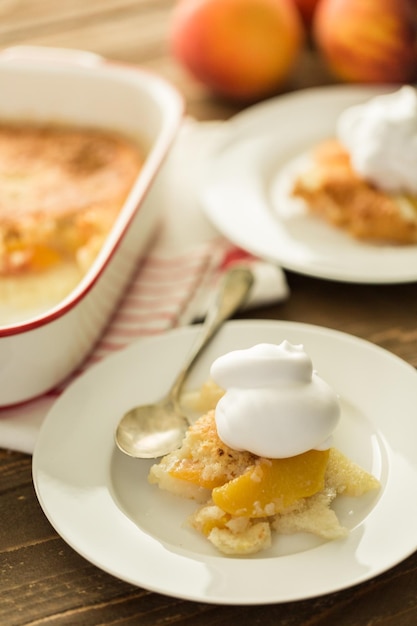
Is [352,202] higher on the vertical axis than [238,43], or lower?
lower

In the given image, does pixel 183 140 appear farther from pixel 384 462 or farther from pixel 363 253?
pixel 384 462

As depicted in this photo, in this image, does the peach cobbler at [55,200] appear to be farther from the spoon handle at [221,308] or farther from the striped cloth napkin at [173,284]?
the spoon handle at [221,308]

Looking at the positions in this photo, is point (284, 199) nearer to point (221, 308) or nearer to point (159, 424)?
point (221, 308)

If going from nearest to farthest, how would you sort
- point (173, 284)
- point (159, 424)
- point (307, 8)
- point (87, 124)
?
point (159, 424) < point (173, 284) < point (87, 124) < point (307, 8)

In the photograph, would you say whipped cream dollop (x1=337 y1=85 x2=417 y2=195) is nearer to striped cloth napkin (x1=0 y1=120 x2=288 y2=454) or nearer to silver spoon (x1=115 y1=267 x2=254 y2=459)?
striped cloth napkin (x1=0 y1=120 x2=288 y2=454)

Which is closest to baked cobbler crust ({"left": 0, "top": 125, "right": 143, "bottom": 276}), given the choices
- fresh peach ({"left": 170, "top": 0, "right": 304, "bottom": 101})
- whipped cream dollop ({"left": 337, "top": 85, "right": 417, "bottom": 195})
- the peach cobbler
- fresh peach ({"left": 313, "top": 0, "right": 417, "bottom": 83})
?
the peach cobbler

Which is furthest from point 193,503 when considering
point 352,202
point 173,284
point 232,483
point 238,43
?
point 238,43

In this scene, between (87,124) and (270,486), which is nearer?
(270,486)
